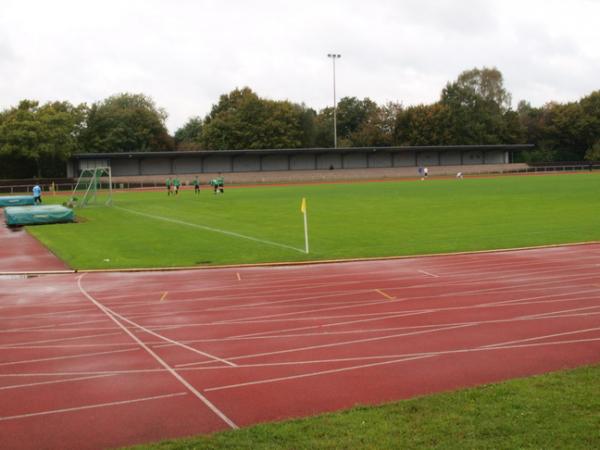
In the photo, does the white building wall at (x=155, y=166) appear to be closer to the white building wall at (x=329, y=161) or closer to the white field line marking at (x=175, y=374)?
the white building wall at (x=329, y=161)

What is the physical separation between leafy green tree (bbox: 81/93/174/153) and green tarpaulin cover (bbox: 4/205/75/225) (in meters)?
56.0

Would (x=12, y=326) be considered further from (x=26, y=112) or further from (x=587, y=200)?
(x=26, y=112)

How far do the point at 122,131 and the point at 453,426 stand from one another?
87553 mm

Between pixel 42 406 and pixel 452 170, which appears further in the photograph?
pixel 452 170

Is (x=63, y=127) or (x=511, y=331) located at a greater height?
(x=63, y=127)

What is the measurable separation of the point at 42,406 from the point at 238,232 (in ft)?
60.3

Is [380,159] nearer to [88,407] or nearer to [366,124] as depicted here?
[366,124]

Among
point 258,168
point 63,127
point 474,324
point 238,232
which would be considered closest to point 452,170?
point 258,168

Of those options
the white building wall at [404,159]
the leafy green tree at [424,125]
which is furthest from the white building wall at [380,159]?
the leafy green tree at [424,125]

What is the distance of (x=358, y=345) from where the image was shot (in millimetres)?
9047

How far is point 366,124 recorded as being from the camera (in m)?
103

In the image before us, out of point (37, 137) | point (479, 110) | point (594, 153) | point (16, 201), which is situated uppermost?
point (479, 110)

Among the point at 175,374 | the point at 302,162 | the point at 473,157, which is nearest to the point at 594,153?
the point at 473,157

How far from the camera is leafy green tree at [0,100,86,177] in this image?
6788 centimetres
